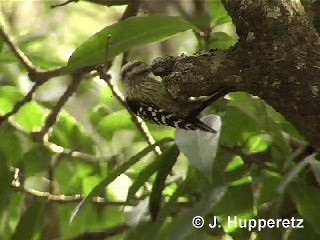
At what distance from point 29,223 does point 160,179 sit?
243mm

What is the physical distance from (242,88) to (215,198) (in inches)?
7.1

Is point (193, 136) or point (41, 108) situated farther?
point (41, 108)

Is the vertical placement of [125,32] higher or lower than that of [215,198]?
higher

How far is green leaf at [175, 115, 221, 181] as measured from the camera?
719 millimetres

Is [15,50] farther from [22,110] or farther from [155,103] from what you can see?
[155,103]

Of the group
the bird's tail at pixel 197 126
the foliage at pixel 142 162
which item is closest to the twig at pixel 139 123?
the foliage at pixel 142 162

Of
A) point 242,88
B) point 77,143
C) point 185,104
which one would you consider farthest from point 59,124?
point 242,88

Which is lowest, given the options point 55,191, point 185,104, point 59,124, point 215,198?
point 55,191

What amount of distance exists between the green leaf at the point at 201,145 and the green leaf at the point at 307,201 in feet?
0.49

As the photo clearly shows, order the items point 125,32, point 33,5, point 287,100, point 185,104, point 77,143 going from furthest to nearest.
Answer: point 33,5 → point 77,143 → point 125,32 → point 185,104 → point 287,100

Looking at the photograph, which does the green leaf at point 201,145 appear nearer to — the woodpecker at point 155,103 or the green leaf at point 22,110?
the woodpecker at point 155,103

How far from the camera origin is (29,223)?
3.10 ft

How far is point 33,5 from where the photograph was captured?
1776 mm

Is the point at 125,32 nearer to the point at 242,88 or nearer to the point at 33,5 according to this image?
the point at 242,88
